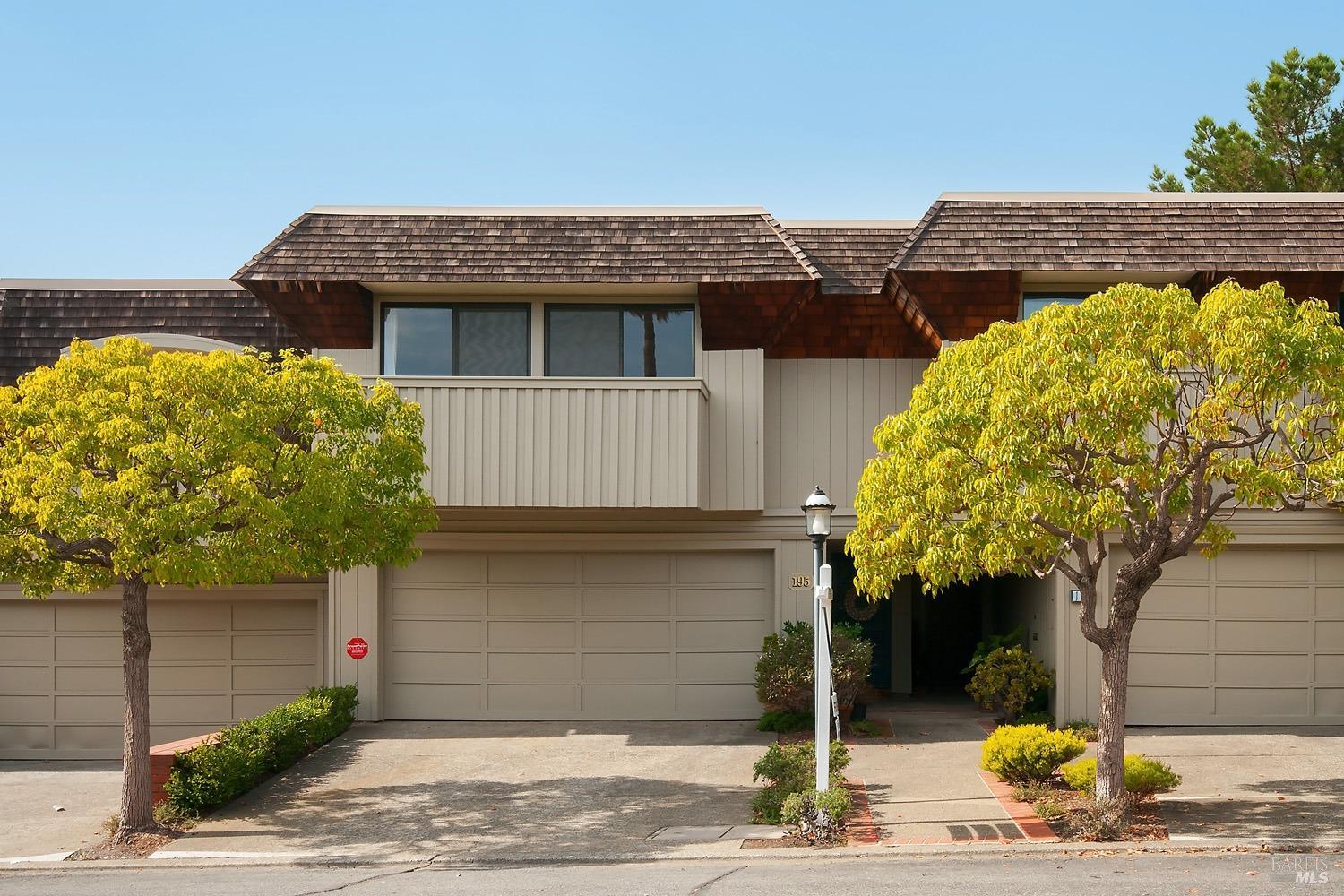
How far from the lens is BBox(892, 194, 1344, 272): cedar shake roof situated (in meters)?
15.2

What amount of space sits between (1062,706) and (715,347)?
6427 millimetres

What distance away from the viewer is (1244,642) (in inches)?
615

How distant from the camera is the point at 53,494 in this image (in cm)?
1062

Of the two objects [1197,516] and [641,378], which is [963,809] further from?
[641,378]

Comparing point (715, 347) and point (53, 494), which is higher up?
point (715, 347)

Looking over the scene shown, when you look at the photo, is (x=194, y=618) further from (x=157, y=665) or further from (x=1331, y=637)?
(x=1331, y=637)

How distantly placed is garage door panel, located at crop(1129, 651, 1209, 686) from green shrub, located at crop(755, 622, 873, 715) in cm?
362

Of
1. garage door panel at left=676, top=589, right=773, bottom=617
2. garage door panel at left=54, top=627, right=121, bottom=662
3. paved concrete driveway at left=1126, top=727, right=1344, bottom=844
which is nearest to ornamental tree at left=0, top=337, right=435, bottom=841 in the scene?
garage door panel at left=676, top=589, right=773, bottom=617

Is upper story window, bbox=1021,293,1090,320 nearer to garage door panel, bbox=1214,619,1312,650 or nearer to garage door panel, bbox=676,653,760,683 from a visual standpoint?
garage door panel, bbox=1214,619,1312,650

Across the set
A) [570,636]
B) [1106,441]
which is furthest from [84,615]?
[1106,441]

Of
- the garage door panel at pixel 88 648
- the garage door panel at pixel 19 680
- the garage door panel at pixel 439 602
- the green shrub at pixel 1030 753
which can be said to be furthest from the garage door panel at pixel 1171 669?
the garage door panel at pixel 19 680

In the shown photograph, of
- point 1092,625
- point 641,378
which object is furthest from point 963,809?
point 641,378

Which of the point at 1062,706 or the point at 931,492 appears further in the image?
the point at 1062,706

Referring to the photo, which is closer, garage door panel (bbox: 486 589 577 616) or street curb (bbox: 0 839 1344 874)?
street curb (bbox: 0 839 1344 874)
